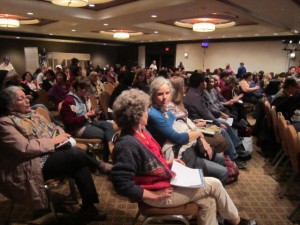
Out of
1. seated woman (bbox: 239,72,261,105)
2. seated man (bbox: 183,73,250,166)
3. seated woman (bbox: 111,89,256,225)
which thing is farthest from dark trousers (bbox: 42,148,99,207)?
seated woman (bbox: 239,72,261,105)

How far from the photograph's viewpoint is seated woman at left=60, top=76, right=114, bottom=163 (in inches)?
117

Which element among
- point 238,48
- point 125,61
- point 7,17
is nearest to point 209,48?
point 238,48

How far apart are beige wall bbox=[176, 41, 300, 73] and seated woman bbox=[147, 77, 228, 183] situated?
12.5m

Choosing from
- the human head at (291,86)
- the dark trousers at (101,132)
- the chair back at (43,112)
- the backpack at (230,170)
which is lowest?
the backpack at (230,170)

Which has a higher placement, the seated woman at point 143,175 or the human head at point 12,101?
the human head at point 12,101

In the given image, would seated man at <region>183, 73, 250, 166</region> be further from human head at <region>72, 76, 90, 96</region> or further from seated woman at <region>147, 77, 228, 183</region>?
human head at <region>72, 76, 90, 96</region>

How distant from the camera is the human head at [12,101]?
6.56 ft

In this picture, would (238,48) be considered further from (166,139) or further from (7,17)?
(166,139)

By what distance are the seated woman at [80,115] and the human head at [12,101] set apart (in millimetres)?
805

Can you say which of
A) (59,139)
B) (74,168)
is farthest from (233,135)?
(59,139)

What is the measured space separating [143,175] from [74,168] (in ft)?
2.79

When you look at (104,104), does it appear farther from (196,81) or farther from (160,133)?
(160,133)

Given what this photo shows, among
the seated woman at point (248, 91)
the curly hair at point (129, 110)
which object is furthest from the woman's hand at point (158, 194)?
the seated woman at point (248, 91)

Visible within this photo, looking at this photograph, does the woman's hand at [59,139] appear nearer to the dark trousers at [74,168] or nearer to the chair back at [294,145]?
the dark trousers at [74,168]
